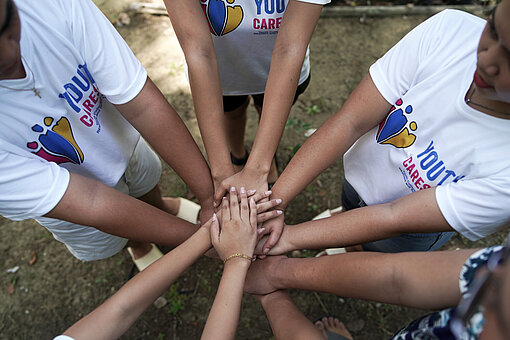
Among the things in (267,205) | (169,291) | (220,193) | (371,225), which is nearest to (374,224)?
(371,225)

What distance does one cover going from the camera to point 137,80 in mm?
1517

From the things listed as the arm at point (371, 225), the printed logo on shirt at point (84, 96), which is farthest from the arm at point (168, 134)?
the arm at point (371, 225)

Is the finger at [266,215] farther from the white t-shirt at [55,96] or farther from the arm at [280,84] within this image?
the white t-shirt at [55,96]

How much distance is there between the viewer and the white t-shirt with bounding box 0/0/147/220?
49.0 inches

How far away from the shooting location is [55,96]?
1.35 m

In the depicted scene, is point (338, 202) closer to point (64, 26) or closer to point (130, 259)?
point (130, 259)

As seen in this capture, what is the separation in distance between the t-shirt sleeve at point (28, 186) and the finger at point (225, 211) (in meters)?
0.69

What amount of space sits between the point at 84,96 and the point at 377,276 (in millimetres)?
1356

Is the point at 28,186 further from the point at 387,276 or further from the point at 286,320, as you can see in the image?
the point at 387,276

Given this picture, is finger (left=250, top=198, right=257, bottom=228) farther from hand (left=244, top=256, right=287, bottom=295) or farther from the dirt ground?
the dirt ground

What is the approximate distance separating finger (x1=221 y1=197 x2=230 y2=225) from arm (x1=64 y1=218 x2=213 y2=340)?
141 mm

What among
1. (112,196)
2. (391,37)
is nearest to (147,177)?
(112,196)

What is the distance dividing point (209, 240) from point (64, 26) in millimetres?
1044

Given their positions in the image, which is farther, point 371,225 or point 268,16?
point 268,16
